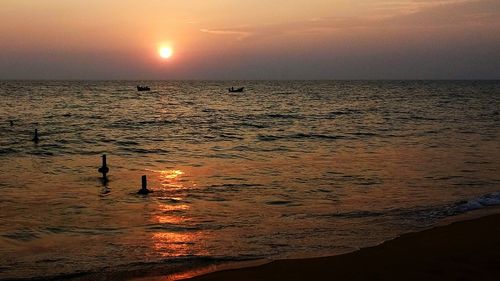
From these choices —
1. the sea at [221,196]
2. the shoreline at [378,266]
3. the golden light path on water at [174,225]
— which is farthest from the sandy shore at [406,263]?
the golden light path on water at [174,225]

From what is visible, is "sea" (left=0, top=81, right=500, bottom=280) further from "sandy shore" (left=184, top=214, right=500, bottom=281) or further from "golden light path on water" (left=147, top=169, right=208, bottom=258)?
"sandy shore" (left=184, top=214, right=500, bottom=281)

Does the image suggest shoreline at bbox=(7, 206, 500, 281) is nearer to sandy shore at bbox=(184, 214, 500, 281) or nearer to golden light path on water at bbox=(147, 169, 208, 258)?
sandy shore at bbox=(184, 214, 500, 281)

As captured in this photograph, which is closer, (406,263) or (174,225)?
(406,263)

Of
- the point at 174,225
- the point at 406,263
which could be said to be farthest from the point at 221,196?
the point at 406,263

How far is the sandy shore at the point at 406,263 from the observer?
10.0 meters

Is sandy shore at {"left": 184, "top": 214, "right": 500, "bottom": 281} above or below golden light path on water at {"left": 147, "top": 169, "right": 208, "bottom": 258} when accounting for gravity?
above

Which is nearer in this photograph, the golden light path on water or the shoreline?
the shoreline

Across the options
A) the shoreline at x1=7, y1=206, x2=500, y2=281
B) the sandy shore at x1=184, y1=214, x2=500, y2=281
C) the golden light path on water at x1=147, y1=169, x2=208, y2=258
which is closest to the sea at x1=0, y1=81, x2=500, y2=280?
the golden light path on water at x1=147, y1=169, x2=208, y2=258

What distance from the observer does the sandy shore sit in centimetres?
1002

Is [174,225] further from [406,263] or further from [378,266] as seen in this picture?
[406,263]

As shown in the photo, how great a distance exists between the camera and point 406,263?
10.7m

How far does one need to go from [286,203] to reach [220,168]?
8845 mm

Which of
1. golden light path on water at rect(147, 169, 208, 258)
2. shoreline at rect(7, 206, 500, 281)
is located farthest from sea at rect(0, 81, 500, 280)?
shoreline at rect(7, 206, 500, 281)

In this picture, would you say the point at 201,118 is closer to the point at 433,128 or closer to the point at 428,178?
the point at 433,128
